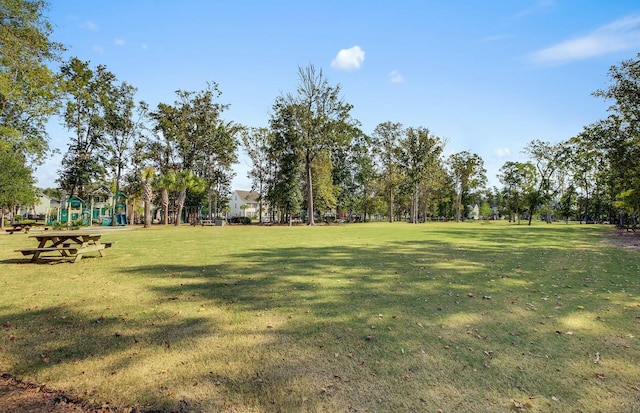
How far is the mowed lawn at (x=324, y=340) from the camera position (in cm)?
315

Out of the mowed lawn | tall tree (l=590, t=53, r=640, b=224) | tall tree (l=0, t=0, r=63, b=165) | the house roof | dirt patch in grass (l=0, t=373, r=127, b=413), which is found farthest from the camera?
the house roof

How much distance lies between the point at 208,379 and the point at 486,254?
1184 cm

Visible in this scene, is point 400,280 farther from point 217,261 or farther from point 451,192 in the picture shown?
point 451,192

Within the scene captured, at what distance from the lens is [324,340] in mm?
4281

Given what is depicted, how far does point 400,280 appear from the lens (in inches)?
303

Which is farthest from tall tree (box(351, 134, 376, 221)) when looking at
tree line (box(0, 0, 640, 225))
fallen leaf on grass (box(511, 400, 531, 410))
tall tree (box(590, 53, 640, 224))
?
fallen leaf on grass (box(511, 400, 531, 410))

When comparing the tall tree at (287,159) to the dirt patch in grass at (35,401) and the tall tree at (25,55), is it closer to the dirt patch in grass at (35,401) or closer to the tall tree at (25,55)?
the tall tree at (25,55)

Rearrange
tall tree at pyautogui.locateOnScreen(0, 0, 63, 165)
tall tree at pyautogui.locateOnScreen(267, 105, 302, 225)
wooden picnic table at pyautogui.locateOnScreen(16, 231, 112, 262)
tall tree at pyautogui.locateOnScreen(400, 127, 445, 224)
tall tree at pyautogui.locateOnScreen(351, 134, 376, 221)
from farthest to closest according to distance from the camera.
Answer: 1. tall tree at pyautogui.locateOnScreen(351, 134, 376, 221)
2. tall tree at pyautogui.locateOnScreen(400, 127, 445, 224)
3. tall tree at pyautogui.locateOnScreen(267, 105, 302, 225)
4. tall tree at pyautogui.locateOnScreen(0, 0, 63, 165)
5. wooden picnic table at pyautogui.locateOnScreen(16, 231, 112, 262)

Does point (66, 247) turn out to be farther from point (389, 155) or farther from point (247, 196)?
point (247, 196)

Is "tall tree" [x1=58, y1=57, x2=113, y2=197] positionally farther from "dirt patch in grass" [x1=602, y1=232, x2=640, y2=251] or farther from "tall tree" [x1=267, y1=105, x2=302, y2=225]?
"dirt patch in grass" [x1=602, y1=232, x2=640, y2=251]

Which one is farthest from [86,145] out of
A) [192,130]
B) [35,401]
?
[35,401]

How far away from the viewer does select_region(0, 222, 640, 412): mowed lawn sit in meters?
3.15

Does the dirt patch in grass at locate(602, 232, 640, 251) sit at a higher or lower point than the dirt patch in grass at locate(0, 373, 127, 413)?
higher

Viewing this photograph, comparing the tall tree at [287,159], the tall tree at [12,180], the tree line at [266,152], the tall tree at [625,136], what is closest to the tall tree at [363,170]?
the tree line at [266,152]
